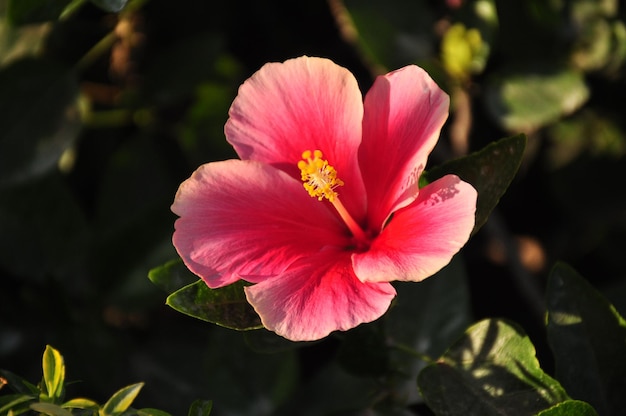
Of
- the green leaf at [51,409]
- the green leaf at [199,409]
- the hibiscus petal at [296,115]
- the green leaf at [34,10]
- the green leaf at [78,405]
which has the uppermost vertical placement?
the green leaf at [34,10]

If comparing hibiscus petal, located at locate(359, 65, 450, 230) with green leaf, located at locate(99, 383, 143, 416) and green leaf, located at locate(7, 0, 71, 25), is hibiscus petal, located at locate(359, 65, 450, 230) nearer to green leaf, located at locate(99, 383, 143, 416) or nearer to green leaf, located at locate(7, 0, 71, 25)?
green leaf, located at locate(99, 383, 143, 416)

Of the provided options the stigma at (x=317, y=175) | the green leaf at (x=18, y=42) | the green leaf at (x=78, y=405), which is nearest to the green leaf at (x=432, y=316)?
the stigma at (x=317, y=175)

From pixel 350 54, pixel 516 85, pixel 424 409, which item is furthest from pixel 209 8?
pixel 424 409

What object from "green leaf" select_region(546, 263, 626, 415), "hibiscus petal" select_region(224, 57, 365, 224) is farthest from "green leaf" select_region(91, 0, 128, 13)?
"green leaf" select_region(546, 263, 626, 415)

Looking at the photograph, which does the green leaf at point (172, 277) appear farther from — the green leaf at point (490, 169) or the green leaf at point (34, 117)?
the green leaf at point (34, 117)

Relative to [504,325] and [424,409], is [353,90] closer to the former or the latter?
[504,325]

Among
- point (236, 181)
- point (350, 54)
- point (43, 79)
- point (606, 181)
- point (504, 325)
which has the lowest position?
point (606, 181)
